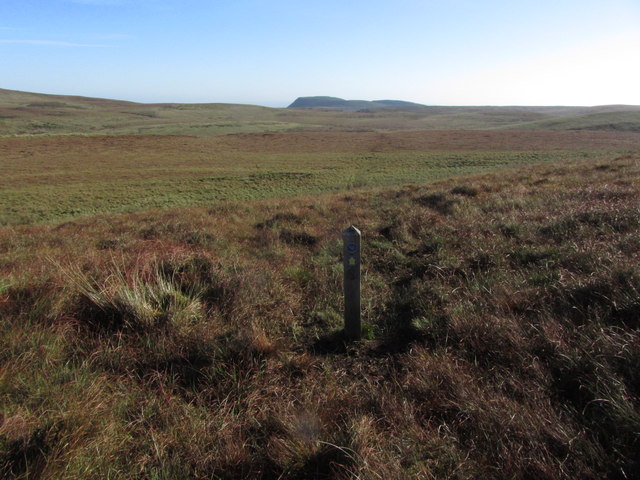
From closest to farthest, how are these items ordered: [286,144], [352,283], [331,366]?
[331,366] < [352,283] < [286,144]

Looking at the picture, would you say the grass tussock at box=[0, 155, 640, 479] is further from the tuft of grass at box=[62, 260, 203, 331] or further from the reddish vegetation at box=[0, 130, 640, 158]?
the reddish vegetation at box=[0, 130, 640, 158]

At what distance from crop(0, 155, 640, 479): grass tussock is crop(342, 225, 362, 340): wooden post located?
0.18m

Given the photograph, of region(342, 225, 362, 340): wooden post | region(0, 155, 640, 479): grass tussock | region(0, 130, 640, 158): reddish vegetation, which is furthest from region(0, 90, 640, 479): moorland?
region(0, 130, 640, 158): reddish vegetation

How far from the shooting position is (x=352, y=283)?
3.65 m

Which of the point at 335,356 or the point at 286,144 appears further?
the point at 286,144

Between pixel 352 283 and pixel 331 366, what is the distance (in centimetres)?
81

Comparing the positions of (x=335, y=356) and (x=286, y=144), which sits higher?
(x=335, y=356)

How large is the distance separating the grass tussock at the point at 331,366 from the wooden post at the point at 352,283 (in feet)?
0.57

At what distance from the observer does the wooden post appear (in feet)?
11.6

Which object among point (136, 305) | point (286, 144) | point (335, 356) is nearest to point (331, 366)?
point (335, 356)

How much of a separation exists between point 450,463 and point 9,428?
8.53 ft

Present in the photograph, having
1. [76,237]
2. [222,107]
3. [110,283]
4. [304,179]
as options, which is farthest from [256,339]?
[222,107]

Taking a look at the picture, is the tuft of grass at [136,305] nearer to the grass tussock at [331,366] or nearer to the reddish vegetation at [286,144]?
the grass tussock at [331,366]

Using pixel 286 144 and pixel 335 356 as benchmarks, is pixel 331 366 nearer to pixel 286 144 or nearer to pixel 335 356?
pixel 335 356
